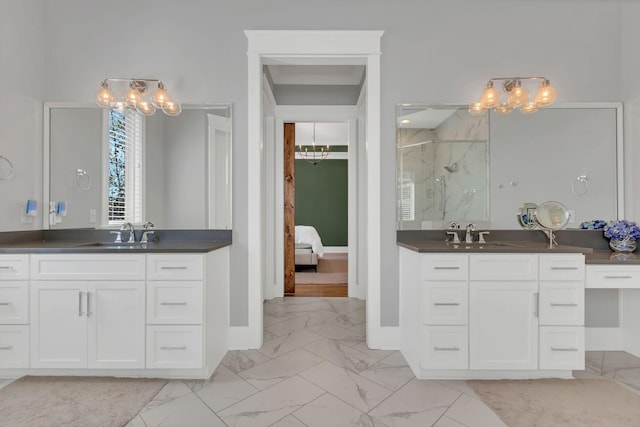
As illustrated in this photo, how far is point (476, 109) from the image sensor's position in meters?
2.62

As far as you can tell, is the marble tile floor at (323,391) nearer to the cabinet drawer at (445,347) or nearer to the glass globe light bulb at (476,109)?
the cabinet drawer at (445,347)

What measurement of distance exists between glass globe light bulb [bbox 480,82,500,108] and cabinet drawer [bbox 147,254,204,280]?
2446 millimetres

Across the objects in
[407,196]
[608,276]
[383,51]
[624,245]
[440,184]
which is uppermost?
[383,51]

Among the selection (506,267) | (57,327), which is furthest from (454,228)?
(57,327)

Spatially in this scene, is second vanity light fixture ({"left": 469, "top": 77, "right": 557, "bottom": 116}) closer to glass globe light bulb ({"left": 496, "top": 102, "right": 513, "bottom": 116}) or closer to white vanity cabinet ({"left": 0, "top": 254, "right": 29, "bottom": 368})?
glass globe light bulb ({"left": 496, "top": 102, "right": 513, "bottom": 116})

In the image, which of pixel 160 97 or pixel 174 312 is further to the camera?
pixel 160 97

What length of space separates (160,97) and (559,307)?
3.20 metres

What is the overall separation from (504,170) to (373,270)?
1.39m

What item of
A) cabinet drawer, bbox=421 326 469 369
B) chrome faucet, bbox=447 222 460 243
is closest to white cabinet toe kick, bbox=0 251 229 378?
cabinet drawer, bbox=421 326 469 369

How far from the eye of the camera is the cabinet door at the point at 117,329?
2041 mm

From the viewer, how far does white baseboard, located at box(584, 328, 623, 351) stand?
2621 mm

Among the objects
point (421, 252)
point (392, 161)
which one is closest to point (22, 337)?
point (421, 252)

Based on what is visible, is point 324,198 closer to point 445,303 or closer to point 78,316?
point 445,303

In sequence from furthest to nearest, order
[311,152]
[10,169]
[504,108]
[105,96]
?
[311,152], [504,108], [105,96], [10,169]
